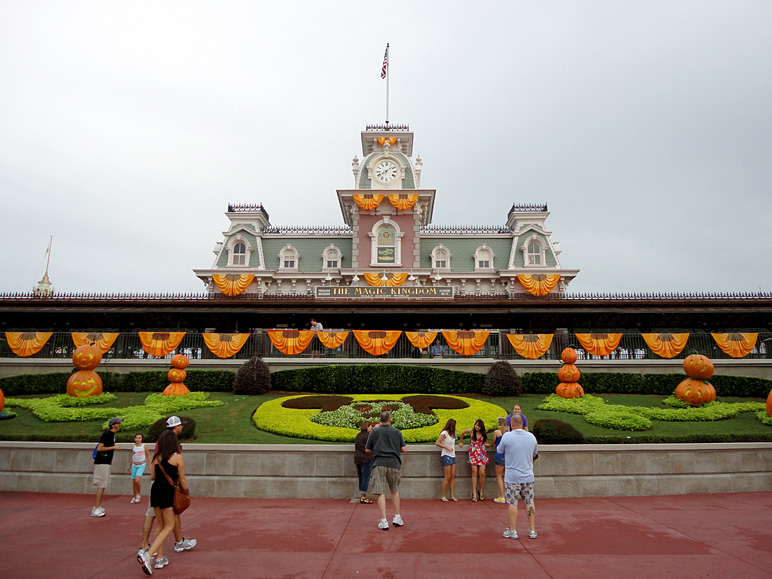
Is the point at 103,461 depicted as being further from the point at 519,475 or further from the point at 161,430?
the point at 519,475

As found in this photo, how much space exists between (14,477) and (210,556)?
308 inches

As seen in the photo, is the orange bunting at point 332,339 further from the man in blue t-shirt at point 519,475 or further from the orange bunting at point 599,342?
the man in blue t-shirt at point 519,475

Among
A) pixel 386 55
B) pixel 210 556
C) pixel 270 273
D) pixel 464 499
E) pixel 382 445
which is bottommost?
pixel 464 499

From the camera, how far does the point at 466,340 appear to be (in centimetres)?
2145

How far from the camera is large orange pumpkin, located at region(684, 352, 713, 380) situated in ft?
51.4

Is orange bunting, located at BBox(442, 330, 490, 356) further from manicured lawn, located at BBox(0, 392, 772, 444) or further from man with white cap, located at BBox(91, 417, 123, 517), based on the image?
man with white cap, located at BBox(91, 417, 123, 517)

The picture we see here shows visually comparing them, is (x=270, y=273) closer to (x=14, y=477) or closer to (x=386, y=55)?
(x=386, y=55)

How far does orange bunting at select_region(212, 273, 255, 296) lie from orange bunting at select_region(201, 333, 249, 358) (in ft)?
52.9

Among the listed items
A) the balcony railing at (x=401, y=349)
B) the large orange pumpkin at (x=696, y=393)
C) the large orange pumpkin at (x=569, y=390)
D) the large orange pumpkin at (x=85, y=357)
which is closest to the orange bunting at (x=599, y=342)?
the balcony railing at (x=401, y=349)

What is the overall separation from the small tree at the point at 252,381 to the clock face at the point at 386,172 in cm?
2493

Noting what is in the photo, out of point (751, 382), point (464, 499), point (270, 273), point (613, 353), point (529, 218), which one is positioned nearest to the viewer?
point (464, 499)

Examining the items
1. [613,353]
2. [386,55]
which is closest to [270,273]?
[386,55]

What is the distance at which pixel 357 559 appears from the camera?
20.0ft

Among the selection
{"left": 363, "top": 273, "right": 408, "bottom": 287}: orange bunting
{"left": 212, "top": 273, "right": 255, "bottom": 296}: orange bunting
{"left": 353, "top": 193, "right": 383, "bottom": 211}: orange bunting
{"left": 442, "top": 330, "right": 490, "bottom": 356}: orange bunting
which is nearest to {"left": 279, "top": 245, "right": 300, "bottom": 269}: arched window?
{"left": 212, "top": 273, "right": 255, "bottom": 296}: orange bunting
